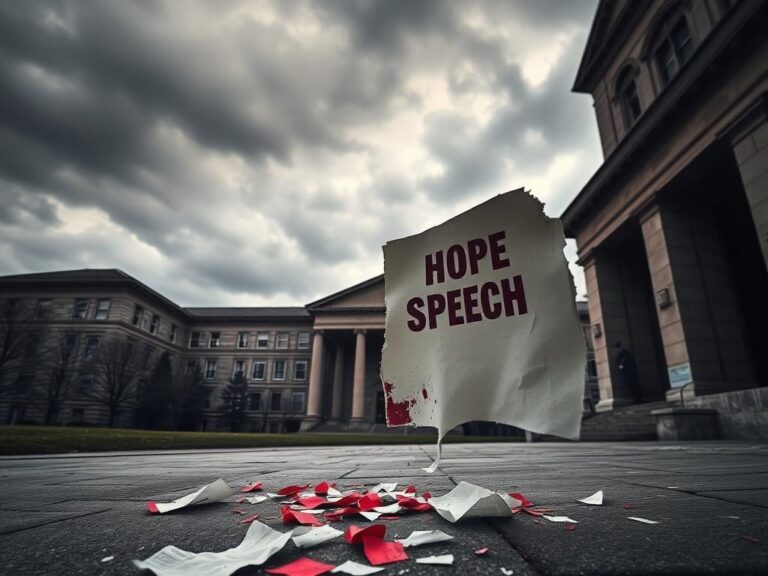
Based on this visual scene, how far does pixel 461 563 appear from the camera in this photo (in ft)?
2.44

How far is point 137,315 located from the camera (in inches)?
1470

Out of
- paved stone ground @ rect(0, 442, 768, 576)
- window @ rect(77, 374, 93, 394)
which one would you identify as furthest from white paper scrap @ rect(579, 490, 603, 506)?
window @ rect(77, 374, 93, 394)

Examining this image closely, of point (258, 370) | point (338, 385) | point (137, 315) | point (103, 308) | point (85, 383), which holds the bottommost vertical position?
point (85, 383)

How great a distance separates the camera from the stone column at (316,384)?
115 feet

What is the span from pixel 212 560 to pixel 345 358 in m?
42.1

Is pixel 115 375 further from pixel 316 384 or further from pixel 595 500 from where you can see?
pixel 595 500

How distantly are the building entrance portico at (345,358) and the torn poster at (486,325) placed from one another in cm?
3324

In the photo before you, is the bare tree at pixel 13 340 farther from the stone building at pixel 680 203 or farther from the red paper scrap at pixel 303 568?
the red paper scrap at pixel 303 568

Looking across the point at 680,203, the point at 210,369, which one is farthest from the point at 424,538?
the point at 210,369

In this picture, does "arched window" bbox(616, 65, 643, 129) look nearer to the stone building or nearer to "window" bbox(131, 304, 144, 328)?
the stone building

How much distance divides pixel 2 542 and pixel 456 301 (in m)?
1.37

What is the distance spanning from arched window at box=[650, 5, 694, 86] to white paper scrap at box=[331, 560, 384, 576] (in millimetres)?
15491

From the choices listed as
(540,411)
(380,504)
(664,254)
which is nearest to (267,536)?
(380,504)

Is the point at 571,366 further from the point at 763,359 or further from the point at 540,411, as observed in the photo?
the point at 763,359
